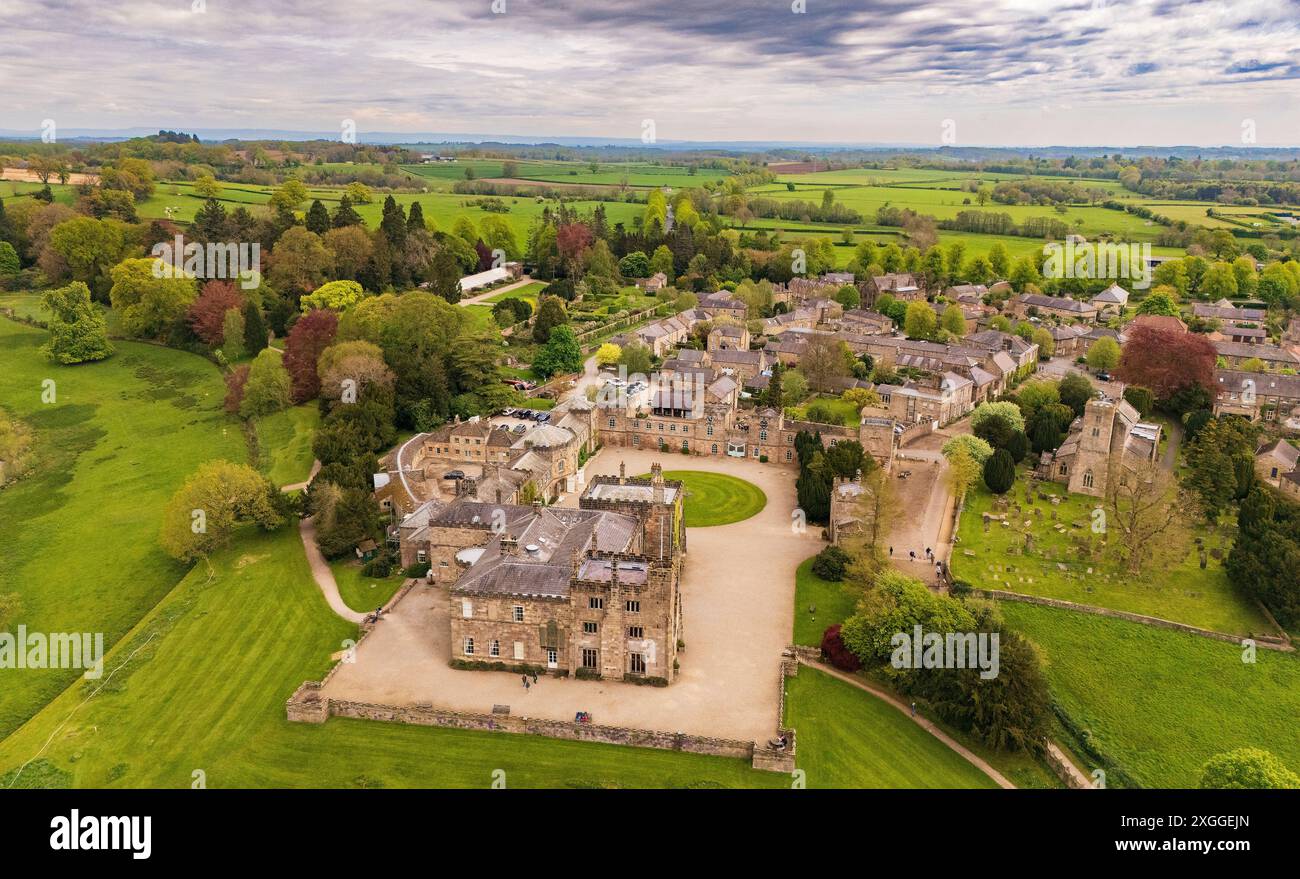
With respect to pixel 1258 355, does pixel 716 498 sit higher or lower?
lower

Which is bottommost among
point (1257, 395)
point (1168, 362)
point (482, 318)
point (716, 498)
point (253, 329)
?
point (716, 498)

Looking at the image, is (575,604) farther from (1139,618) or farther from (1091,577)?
(1091,577)

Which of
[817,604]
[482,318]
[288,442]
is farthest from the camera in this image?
[482,318]

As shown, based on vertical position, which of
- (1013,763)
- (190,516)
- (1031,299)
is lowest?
(1013,763)

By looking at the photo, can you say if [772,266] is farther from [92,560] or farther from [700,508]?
[92,560]

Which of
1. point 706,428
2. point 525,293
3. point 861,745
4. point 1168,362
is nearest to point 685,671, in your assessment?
point 861,745

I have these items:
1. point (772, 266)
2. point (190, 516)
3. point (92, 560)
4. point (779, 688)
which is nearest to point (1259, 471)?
point (779, 688)
